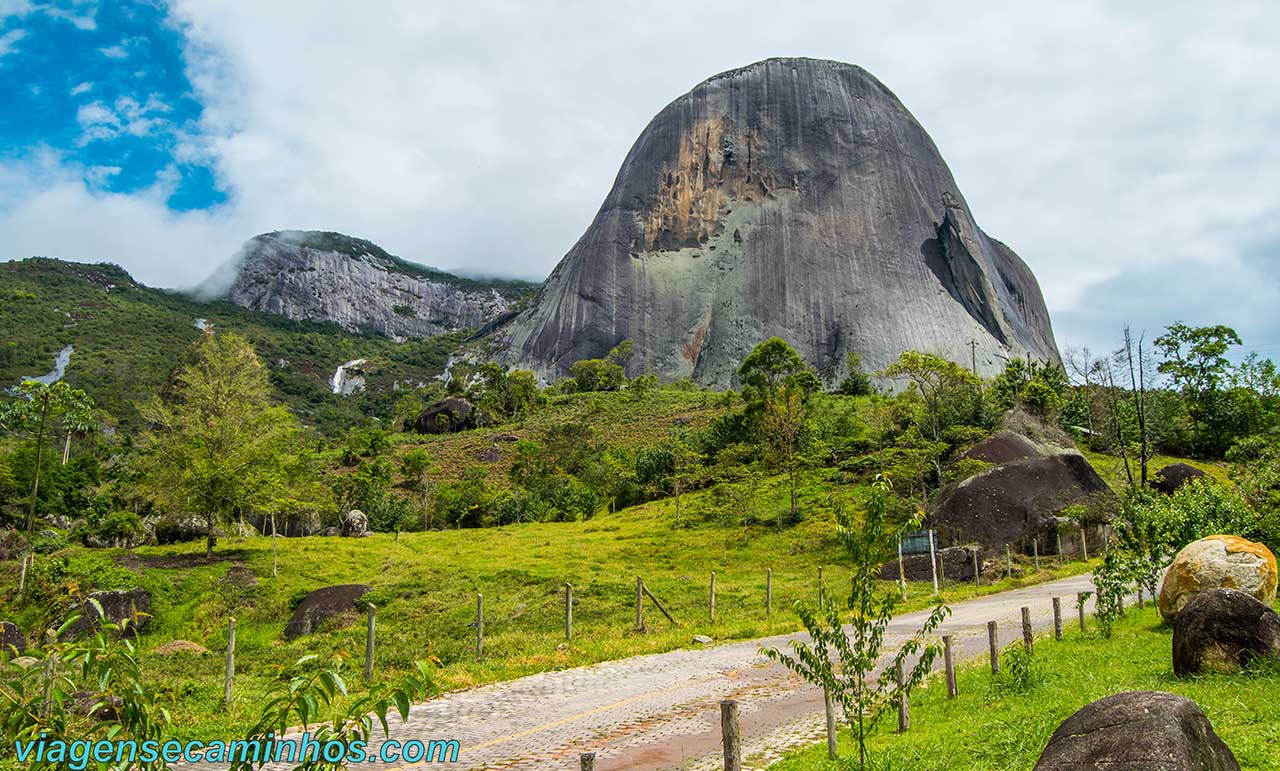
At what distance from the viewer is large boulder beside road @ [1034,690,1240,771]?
474cm

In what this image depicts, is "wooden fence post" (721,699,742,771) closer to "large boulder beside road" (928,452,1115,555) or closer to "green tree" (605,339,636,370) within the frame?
"large boulder beside road" (928,452,1115,555)

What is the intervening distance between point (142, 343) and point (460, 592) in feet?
348

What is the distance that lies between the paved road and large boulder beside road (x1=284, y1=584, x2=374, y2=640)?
10.5 meters

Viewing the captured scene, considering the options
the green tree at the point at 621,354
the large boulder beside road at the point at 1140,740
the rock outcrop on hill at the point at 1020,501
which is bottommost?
the large boulder beside road at the point at 1140,740

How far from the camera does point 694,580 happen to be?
88.9ft

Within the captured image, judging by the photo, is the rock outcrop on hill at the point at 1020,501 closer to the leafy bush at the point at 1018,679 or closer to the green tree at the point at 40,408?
the leafy bush at the point at 1018,679

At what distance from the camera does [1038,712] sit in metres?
8.73

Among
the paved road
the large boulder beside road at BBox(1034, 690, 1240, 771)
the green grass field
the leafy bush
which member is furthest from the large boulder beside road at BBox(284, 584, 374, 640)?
the large boulder beside road at BBox(1034, 690, 1240, 771)

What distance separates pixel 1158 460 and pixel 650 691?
154 feet

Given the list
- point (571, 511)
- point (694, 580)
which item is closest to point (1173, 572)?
point (694, 580)

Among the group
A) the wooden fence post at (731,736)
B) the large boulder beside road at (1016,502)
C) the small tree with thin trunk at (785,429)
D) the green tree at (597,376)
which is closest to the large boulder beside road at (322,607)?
the wooden fence post at (731,736)

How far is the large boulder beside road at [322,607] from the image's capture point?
71.8 feet

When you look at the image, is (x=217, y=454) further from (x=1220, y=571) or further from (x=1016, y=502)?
(x=1220, y=571)

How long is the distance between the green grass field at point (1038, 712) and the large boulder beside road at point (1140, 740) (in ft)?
6.23
